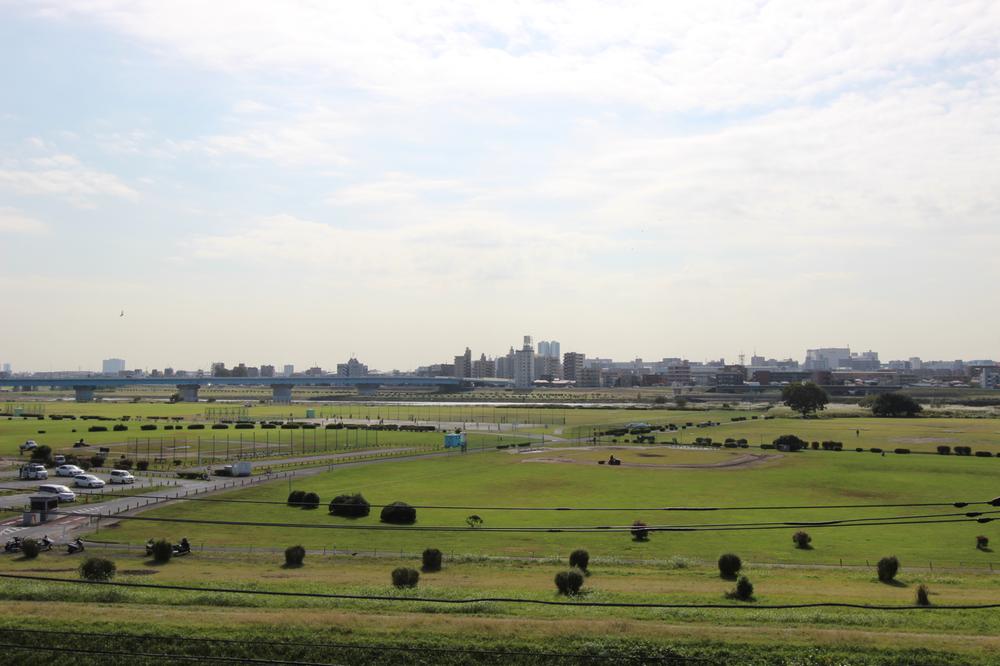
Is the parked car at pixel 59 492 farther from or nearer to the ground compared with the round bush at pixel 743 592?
nearer to the ground

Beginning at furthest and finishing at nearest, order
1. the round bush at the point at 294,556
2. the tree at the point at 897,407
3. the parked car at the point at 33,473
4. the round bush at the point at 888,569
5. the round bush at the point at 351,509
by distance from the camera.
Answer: the tree at the point at 897,407 < the parked car at the point at 33,473 < the round bush at the point at 351,509 < the round bush at the point at 294,556 < the round bush at the point at 888,569

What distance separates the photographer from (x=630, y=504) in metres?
54.7

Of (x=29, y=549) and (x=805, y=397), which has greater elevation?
(x=805, y=397)

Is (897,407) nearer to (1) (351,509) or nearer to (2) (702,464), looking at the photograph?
(2) (702,464)

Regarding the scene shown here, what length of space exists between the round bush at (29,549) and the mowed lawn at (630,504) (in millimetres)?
4660

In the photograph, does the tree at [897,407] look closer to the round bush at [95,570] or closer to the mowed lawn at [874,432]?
the mowed lawn at [874,432]

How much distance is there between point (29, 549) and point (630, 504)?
37335mm

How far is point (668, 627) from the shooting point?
77.5 ft

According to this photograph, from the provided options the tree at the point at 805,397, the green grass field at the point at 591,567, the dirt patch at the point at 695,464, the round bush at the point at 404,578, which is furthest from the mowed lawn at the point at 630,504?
the tree at the point at 805,397

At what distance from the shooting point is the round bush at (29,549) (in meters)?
37.6

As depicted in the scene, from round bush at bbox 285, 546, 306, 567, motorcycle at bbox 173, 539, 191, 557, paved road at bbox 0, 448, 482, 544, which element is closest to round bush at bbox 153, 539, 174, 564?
motorcycle at bbox 173, 539, 191, 557

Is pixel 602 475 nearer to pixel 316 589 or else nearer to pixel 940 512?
pixel 940 512

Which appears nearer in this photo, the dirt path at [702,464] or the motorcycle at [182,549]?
the motorcycle at [182,549]

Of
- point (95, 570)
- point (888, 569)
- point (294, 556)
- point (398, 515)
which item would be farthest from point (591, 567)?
point (95, 570)
